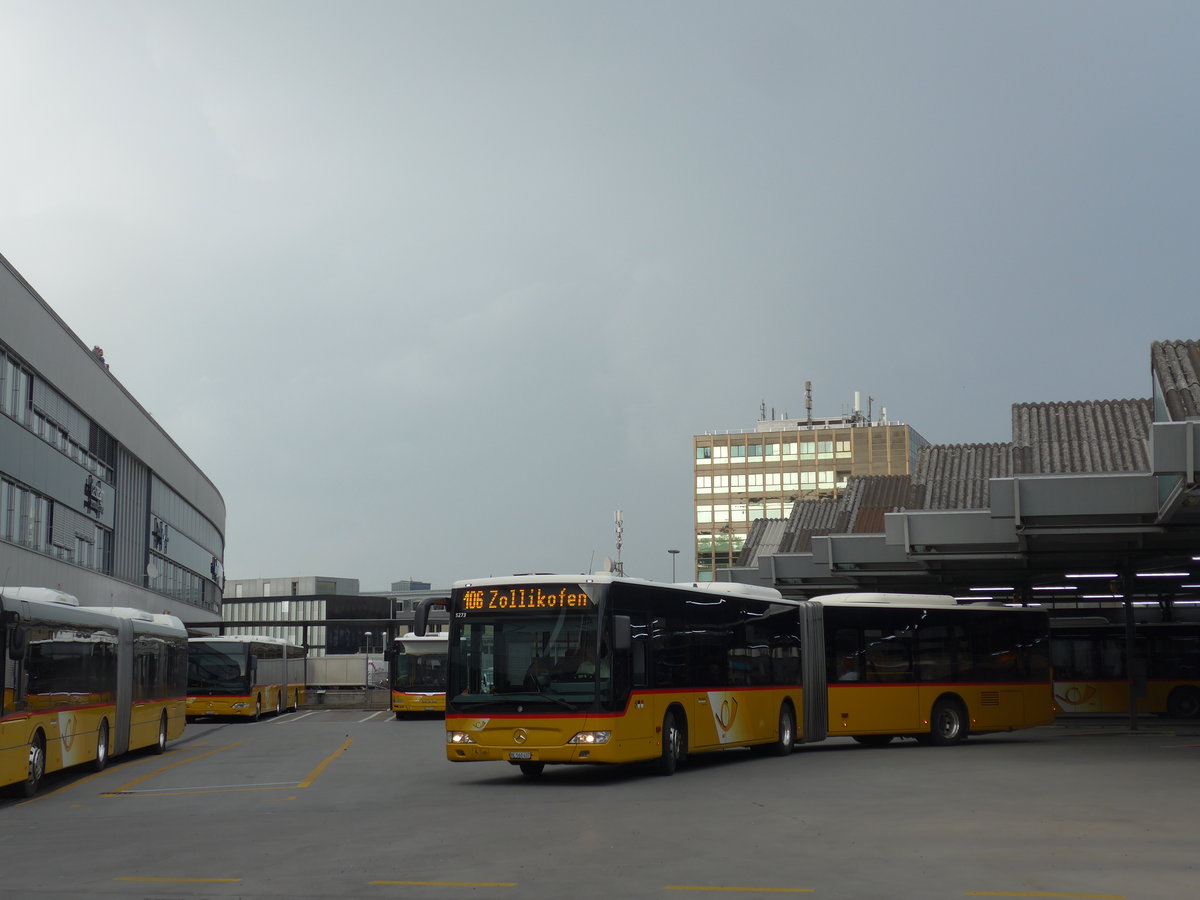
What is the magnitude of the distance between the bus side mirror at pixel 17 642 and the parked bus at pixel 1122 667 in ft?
92.6

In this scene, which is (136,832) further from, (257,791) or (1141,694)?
(1141,694)

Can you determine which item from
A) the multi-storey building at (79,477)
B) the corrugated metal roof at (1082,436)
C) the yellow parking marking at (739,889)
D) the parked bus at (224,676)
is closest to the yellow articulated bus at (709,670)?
the corrugated metal roof at (1082,436)

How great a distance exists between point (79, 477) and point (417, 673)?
12215 mm

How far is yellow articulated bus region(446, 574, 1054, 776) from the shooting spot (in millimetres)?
18328

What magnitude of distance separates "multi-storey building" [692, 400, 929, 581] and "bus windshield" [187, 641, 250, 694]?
333ft

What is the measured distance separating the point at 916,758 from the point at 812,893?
44.5 feet

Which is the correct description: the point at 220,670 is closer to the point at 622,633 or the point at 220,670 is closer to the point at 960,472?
the point at 960,472

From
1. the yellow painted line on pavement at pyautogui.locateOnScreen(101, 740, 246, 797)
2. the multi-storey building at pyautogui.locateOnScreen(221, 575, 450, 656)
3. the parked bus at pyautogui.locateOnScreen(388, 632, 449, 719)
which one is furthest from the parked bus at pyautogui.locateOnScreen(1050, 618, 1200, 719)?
the multi-storey building at pyautogui.locateOnScreen(221, 575, 450, 656)

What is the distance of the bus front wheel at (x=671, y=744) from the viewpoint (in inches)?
773

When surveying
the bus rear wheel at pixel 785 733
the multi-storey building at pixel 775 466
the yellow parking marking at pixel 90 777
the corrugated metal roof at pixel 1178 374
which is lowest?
the yellow parking marking at pixel 90 777

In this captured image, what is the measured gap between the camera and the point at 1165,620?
39.1m

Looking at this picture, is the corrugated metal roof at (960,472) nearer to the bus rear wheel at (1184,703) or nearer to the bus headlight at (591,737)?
the bus rear wheel at (1184,703)

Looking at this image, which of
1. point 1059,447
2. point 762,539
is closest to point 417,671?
point 762,539

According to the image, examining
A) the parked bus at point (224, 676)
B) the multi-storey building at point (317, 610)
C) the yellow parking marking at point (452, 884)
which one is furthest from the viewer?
the multi-storey building at point (317, 610)
